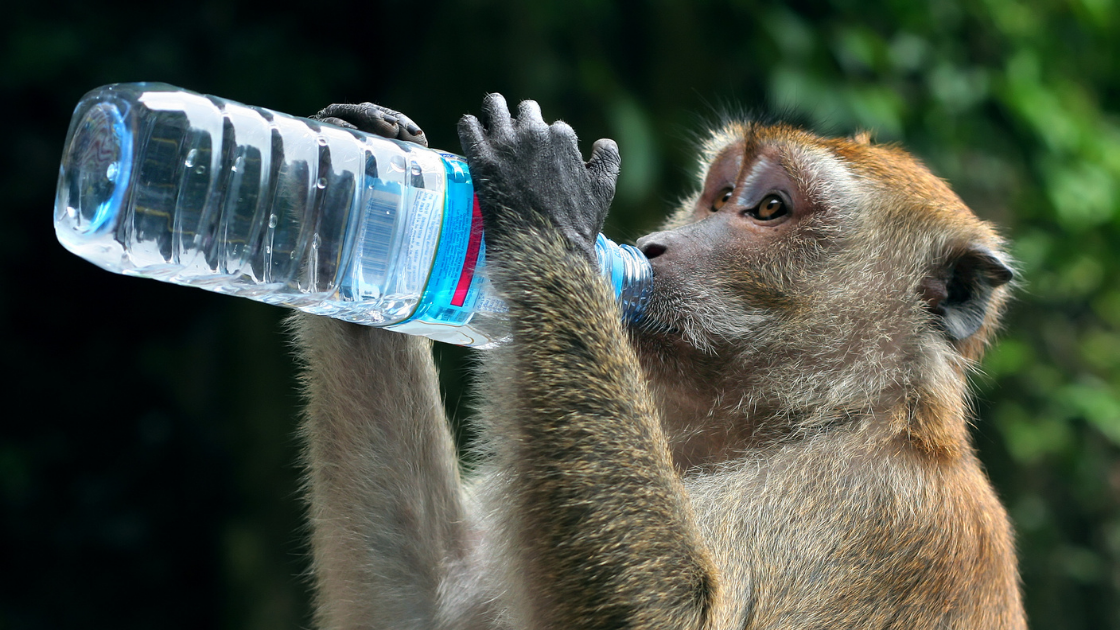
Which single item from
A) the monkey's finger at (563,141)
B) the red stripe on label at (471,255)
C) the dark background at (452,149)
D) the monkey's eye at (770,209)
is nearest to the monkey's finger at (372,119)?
the red stripe on label at (471,255)

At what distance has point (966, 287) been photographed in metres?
2.98

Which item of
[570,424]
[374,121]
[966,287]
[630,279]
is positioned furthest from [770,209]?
[374,121]

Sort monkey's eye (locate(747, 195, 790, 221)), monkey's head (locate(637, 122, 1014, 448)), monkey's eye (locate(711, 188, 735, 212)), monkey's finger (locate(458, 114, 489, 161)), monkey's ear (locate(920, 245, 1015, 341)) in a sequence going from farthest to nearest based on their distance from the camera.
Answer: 1. monkey's eye (locate(711, 188, 735, 212))
2. monkey's eye (locate(747, 195, 790, 221))
3. monkey's ear (locate(920, 245, 1015, 341))
4. monkey's head (locate(637, 122, 1014, 448))
5. monkey's finger (locate(458, 114, 489, 161))

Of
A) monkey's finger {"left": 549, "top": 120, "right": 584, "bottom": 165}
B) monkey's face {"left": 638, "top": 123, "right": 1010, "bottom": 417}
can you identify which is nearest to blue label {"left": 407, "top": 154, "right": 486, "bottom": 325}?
monkey's finger {"left": 549, "top": 120, "right": 584, "bottom": 165}

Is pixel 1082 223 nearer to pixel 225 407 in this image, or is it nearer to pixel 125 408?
pixel 225 407

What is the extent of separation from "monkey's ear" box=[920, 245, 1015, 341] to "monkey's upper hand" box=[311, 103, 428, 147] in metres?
1.66

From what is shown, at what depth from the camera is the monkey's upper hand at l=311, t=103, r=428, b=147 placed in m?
2.47

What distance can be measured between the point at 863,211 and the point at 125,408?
20.7 feet

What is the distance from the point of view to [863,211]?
303 centimetres

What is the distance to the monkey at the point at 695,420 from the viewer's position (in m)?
2.27

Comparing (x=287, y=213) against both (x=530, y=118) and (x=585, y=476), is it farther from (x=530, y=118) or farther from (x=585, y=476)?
(x=585, y=476)

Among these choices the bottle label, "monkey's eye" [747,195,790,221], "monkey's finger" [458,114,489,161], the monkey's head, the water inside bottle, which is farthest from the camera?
"monkey's eye" [747,195,790,221]

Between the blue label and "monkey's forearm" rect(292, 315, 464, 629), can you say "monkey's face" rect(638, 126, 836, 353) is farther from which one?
"monkey's forearm" rect(292, 315, 464, 629)

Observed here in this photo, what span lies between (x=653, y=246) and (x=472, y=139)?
0.77m
